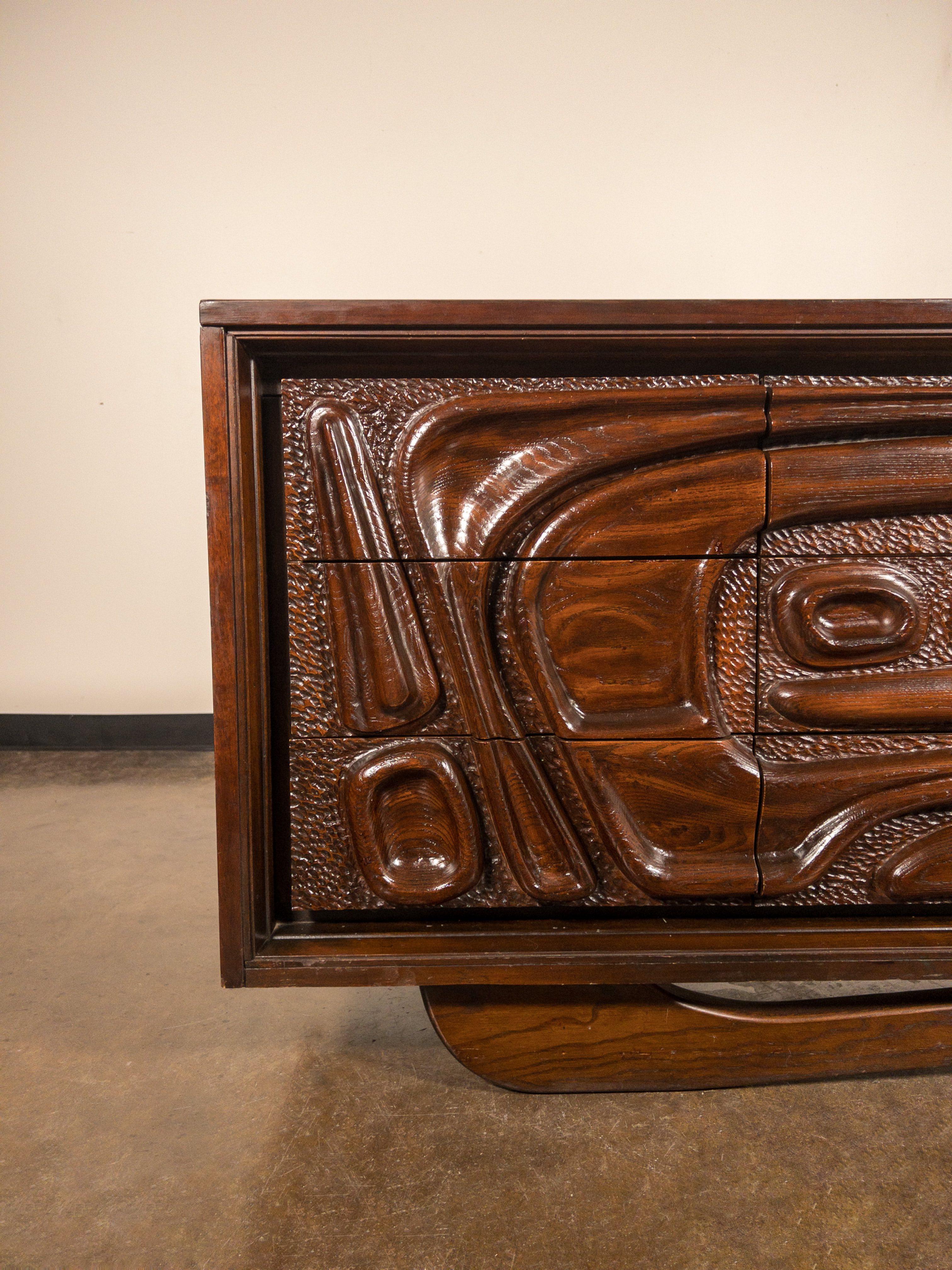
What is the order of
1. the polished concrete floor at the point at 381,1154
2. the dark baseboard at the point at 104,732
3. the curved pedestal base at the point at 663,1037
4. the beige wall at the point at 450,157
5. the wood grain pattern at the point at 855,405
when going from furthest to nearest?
the dark baseboard at the point at 104,732, the beige wall at the point at 450,157, the curved pedestal base at the point at 663,1037, the wood grain pattern at the point at 855,405, the polished concrete floor at the point at 381,1154

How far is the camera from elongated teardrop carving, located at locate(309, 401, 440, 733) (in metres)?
1.06

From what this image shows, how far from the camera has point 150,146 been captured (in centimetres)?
281

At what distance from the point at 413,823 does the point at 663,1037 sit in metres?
0.51

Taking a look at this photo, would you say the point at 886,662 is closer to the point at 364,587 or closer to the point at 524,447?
the point at 524,447

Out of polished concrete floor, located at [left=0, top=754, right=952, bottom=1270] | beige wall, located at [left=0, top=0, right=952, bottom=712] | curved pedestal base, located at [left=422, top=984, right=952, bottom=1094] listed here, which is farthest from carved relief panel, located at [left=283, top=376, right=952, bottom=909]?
beige wall, located at [left=0, top=0, right=952, bottom=712]

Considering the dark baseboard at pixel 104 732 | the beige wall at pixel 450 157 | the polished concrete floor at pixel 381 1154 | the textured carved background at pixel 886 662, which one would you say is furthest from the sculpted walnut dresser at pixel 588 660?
the dark baseboard at pixel 104 732

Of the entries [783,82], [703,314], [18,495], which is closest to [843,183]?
[783,82]

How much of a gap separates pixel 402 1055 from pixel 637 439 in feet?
3.47

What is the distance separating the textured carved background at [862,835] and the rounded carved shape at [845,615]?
12cm

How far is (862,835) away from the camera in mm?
1095

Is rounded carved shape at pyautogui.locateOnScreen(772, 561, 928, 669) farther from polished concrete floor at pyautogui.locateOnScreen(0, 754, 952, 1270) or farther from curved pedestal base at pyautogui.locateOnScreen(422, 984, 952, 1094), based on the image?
polished concrete floor at pyautogui.locateOnScreen(0, 754, 952, 1270)

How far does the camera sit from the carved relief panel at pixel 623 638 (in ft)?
3.46

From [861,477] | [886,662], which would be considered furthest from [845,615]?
[861,477]

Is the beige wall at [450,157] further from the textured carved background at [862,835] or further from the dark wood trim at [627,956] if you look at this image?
the dark wood trim at [627,956]
